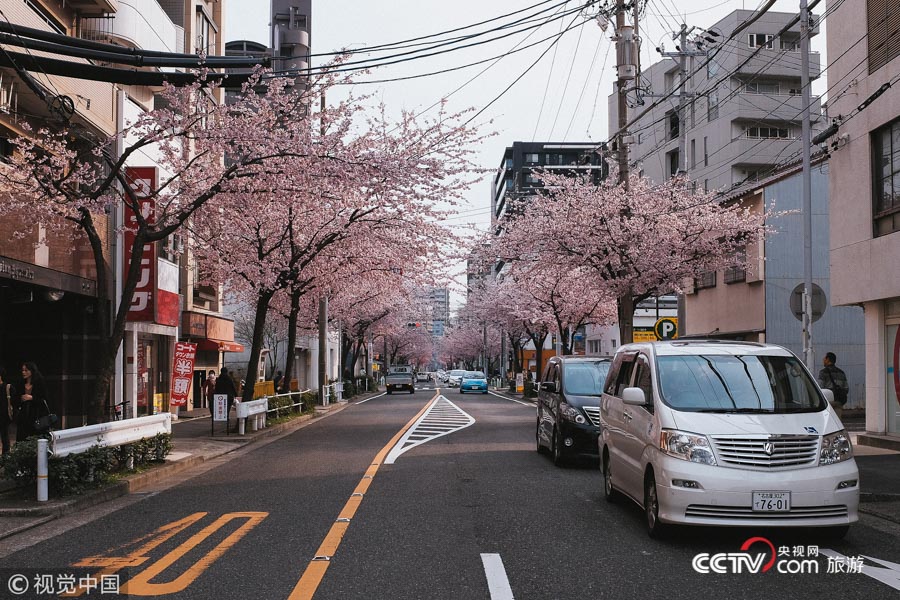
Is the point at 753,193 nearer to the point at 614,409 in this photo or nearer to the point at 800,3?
the point at 800,3

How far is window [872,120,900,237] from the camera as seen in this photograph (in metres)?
16.6

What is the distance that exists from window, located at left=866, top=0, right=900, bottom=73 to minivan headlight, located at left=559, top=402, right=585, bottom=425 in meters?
9.97

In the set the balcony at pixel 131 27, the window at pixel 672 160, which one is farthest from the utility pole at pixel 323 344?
the window at pixel 672 160

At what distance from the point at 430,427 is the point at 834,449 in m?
16.3

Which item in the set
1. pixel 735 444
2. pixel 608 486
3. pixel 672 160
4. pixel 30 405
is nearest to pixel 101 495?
pixel 30 405

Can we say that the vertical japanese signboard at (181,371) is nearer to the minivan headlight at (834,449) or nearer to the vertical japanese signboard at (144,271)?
the vertical japanese signboard at (144,271)

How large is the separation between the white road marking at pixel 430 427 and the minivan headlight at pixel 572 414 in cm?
309

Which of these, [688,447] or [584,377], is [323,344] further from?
[688,447]

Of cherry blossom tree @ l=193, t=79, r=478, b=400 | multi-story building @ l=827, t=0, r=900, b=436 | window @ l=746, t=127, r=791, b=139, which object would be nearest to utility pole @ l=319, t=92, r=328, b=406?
cherry blossom tree @ l=193, t=79, r=478, b=400

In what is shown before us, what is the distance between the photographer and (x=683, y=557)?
23.3 feet

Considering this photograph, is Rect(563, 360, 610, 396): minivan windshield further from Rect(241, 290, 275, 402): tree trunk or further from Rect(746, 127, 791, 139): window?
Rect(746, 127, 791, 139): window

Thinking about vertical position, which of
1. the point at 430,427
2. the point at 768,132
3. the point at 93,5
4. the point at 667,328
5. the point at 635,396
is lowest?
the point at 430,427

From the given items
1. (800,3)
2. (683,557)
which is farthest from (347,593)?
(800,3)
